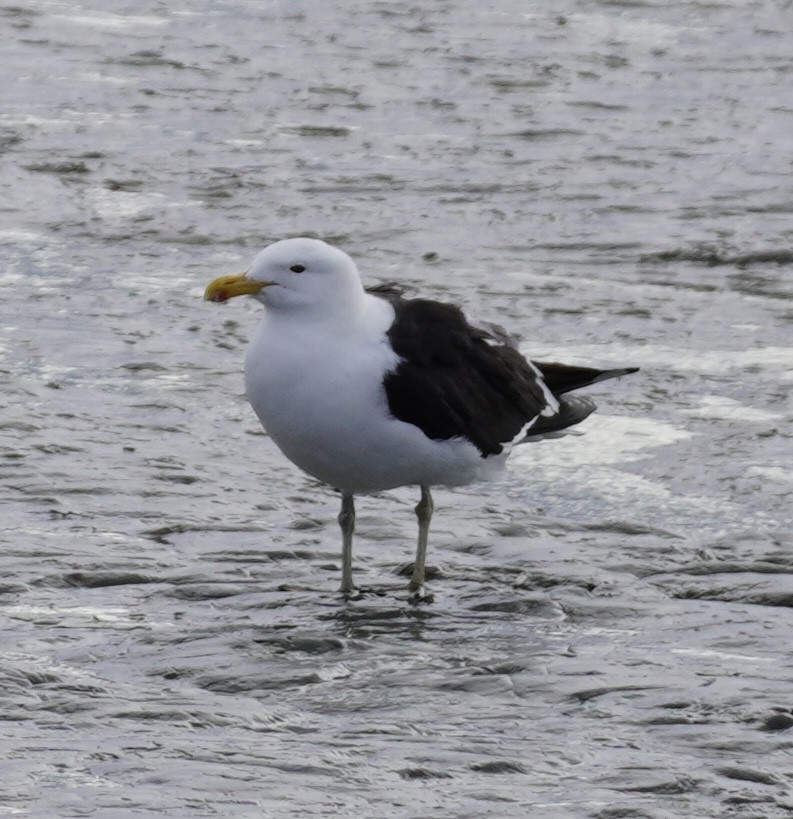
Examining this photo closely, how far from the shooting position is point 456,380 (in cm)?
747

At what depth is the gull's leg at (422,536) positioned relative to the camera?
7355mm

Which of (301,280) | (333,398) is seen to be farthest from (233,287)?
(333,398)

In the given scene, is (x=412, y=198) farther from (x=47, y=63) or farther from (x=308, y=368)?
(x=308, y=368)

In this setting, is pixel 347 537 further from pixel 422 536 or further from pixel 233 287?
pixel 233 287

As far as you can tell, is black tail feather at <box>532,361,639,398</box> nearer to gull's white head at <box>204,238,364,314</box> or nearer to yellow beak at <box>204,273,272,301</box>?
gull's white head at <box>204,238,364,314</box>

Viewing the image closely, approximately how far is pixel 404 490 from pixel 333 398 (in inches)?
68.4

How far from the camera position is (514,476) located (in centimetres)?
870

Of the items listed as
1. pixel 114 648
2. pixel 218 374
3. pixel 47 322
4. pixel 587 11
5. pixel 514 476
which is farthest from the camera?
pixel 587 11

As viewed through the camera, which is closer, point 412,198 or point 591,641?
point 591,641

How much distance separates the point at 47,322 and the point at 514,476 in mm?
2871

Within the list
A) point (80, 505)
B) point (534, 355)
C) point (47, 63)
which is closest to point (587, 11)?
point (47, 63)

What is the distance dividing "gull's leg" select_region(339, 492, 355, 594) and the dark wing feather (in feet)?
1.35

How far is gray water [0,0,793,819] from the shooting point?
5.79m

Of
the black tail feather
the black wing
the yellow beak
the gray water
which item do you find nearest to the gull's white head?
the yellow beak
